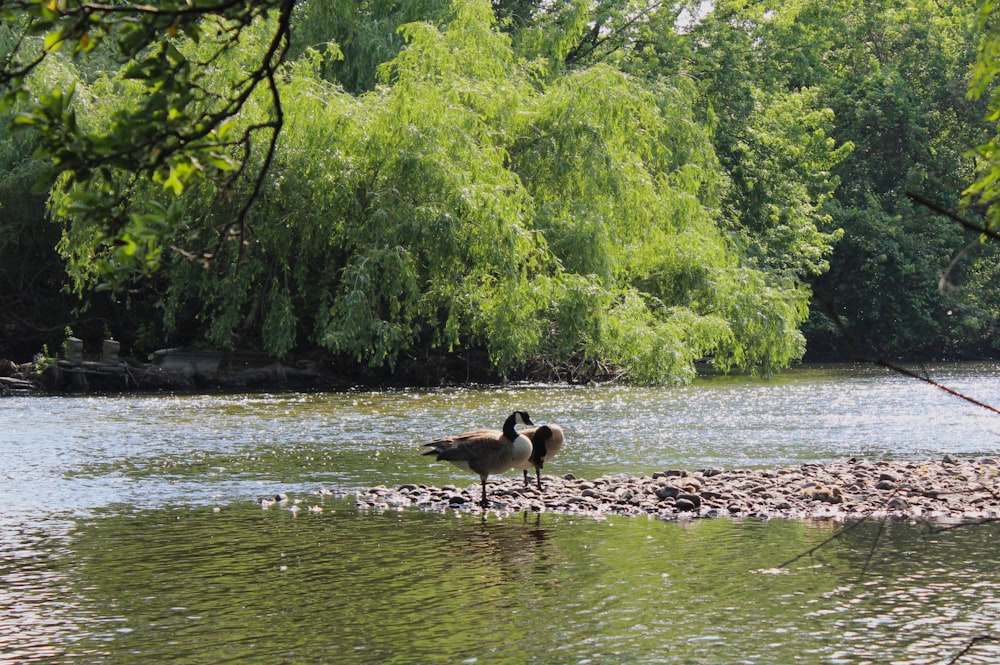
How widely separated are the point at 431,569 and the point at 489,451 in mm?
3111

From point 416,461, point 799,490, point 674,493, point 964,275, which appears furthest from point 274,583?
point 964,275

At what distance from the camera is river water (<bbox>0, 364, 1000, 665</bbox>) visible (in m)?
7.39

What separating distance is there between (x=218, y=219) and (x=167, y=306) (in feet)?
8.54

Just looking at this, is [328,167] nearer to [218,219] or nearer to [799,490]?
[218,219]

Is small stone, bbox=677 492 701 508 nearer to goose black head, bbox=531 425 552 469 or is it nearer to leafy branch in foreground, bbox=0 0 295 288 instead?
goose black head, bbox=531 425 552 469

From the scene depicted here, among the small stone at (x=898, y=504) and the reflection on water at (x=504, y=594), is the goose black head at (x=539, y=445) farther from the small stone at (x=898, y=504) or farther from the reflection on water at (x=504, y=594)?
the small stone at (x=898, y=504)

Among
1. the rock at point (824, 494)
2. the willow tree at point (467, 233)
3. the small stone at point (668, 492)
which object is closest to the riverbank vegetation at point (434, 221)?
the willow tree at point (467, 233)

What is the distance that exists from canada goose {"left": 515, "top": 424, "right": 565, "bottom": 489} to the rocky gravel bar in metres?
0.23

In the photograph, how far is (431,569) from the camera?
943cm

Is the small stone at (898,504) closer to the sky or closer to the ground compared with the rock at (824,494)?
closer to the ground

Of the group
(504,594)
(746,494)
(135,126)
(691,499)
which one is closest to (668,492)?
(691,499)

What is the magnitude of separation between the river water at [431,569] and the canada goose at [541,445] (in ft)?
3.96

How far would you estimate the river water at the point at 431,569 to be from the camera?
7.39m

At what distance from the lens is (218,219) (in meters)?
26.5
